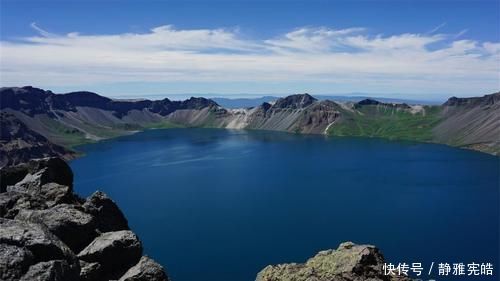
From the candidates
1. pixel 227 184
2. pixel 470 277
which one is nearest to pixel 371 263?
pixel 470 277

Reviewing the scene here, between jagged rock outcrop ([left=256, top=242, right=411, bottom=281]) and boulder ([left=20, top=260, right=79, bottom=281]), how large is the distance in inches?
430

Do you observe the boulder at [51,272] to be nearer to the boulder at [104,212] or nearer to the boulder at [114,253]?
the boulder at [114,253]

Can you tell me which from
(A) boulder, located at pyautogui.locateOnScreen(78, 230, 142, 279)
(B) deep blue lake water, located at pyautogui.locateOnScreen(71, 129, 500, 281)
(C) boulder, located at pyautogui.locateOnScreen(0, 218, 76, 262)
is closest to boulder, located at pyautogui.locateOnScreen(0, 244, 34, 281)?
(C) boulder, located at pyautogui.locateOnScreen(0, 218, 76, 262)

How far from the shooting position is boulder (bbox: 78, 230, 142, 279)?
30859mm

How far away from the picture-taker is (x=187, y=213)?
144250mm

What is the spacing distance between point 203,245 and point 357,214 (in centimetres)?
5135

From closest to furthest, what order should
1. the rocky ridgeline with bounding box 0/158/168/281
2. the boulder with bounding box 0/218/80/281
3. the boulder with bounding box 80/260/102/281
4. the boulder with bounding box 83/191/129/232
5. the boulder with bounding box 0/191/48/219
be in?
1. the boulder with bounding box 0/218/80/281
2. the rocky ridgeline with bounding box 0/158/168/281
3. the boulder with bounding box 80/260/102/281
4. the boulder with bounding box 0/191/48/219
5. the boulder with bounding box 83/191/129/232

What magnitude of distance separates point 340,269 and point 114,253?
603 inches

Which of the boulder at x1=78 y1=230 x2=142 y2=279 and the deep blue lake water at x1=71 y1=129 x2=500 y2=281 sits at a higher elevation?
the boulder at x1=78 y1=230 x2=142 y2=279

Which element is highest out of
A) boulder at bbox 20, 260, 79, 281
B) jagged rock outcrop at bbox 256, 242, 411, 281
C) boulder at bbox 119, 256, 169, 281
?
boulder at bbox 20, 260, 79, 281

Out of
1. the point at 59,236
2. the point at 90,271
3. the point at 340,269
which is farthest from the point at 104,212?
the point at 340,269

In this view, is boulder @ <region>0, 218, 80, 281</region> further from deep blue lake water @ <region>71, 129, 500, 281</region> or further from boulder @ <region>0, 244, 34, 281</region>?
deep blue lake water @ <region>71, 129, 500, 281</region>

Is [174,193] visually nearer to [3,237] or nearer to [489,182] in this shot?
[489,182]

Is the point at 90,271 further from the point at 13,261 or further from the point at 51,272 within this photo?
the point at 13,261
